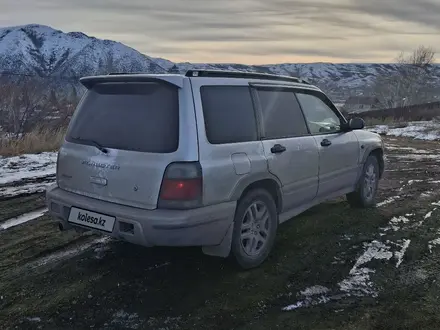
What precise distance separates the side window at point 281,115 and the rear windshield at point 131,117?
1.10 meters

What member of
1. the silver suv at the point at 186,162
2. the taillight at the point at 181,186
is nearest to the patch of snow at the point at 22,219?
the silver suv at the point at 186,162

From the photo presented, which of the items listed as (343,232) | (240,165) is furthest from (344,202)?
(240,165)

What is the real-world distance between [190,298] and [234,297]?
0.36 meters

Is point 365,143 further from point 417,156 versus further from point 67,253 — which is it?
point 417,156

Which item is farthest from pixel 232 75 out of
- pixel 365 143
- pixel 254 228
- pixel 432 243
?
pixel 432 243

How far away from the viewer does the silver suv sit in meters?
3.56

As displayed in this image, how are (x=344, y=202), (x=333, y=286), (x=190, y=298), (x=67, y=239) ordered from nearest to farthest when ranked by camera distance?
(x=190, y=298) → (x=333, y=286) → (x=67, y=239) → (x=344, y=202)

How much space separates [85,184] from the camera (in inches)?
155

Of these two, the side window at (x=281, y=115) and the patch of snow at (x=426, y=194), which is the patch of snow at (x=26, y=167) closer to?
the side window at (x=281, y=115)

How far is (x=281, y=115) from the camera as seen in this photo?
4.67 meters

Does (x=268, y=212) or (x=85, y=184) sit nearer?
(x=85, y=184)

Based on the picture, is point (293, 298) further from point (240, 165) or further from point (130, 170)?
point (130, 170)

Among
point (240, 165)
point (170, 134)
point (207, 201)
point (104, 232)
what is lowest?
point (104, 232)

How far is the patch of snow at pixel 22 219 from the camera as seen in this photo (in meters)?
5.38
